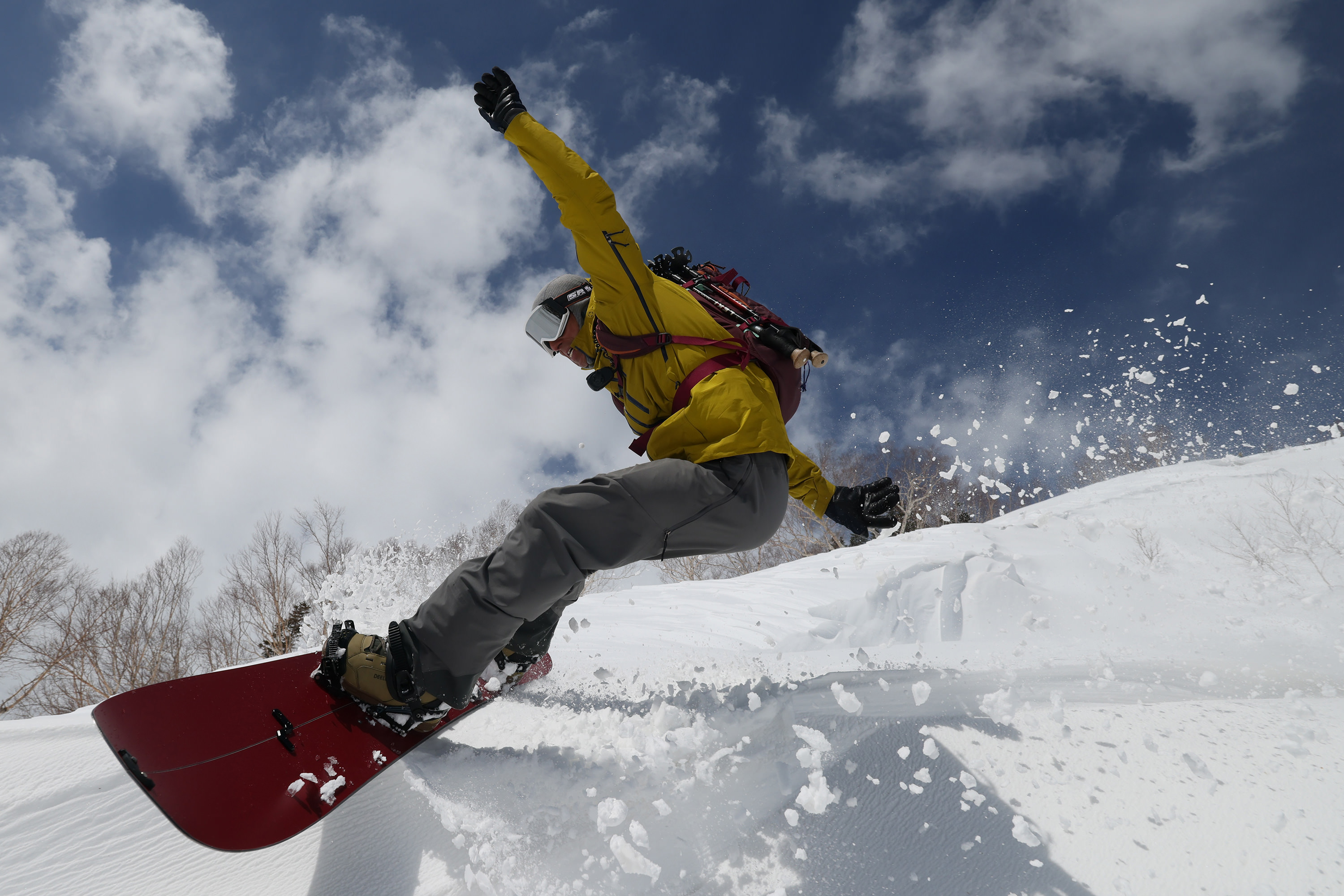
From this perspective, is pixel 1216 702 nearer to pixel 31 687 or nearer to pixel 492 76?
pixel 492 76

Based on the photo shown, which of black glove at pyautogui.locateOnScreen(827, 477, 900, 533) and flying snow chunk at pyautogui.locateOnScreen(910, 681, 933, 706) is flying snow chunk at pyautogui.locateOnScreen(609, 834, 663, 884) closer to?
flying snow chunk at pyautogui.locateOnScreen(910, 681, 933, 706)

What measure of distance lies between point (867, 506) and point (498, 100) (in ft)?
5.42

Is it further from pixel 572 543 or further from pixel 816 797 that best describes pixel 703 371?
pixel 816 797

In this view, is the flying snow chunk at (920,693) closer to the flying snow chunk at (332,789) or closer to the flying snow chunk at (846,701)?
the flying snow chunk at (846,701)

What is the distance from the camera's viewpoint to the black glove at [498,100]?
5.32ft

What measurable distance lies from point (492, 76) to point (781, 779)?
81.2 inches

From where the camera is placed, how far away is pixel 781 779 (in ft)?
4.70

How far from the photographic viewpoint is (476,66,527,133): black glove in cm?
162

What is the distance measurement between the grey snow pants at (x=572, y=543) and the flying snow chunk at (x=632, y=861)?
0.56m

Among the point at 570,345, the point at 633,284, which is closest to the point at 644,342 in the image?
the point at 633,284

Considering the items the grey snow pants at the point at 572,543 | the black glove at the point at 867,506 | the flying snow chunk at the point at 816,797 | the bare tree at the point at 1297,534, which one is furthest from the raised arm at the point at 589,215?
the bare tree at the point at 1297,534

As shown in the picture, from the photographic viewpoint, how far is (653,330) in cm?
168

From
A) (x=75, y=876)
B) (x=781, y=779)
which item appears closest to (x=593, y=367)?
(x=781, y=779)

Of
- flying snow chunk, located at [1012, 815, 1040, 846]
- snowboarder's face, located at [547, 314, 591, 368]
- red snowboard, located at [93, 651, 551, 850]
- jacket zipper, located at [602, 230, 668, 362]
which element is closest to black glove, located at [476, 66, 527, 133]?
jacket zipper, located at [602, 230, 668, 362]
